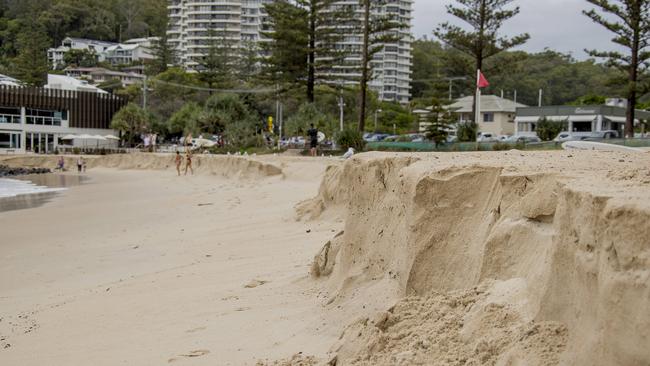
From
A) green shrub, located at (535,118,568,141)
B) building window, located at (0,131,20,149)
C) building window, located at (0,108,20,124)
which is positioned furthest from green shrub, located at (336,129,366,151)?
building window, located at (0,131,20,149)

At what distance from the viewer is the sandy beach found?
2.82 m

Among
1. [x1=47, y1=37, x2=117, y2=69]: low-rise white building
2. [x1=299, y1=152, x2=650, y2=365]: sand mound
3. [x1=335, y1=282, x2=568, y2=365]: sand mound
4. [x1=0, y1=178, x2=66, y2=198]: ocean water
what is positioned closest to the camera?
[x1=299, y1=152, x2=650, y2=365]: sand mound

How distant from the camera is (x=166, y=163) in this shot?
131 ft

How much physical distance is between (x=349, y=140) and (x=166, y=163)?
14.0 meters

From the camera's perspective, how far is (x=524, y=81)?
90.8 meters

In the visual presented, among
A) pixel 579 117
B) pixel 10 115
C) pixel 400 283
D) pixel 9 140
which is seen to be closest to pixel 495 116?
pixel 579 117

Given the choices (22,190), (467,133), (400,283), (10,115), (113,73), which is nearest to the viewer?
(400,283)

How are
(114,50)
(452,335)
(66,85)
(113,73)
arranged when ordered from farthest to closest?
(114,50), (113,73), (66,85), (452,335)

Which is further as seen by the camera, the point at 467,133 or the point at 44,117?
the point at 44,117

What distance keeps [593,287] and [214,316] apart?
11.7ft

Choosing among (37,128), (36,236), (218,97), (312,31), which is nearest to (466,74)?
(312,31)

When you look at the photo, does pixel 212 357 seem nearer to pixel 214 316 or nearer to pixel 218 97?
pixel 214 316

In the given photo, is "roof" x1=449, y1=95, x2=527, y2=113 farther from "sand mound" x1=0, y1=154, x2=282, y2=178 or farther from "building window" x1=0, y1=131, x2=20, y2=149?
"building window" x1=0, y1=131, x2=20, y2=149

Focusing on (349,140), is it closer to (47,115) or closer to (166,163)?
(166,163)
